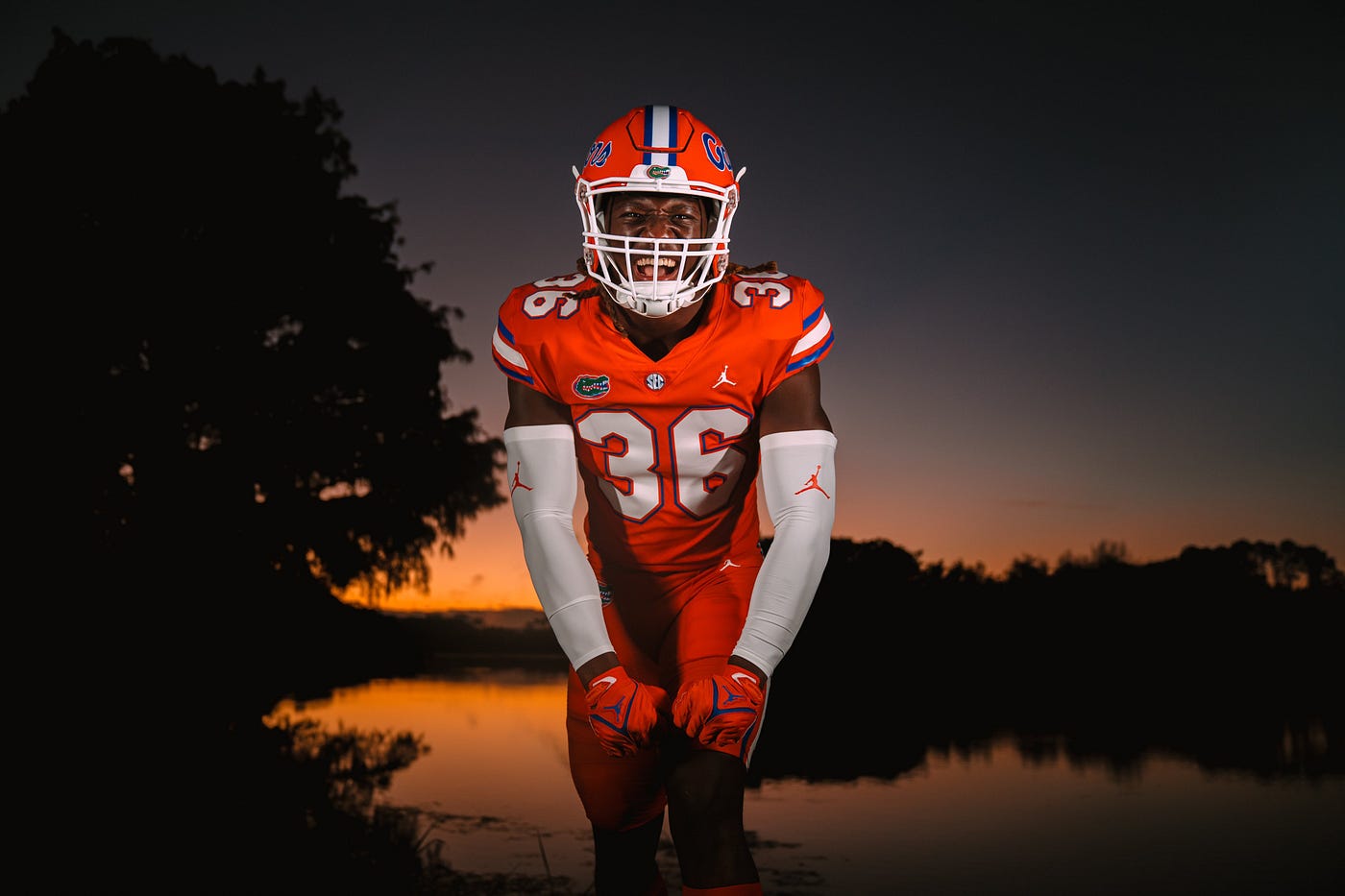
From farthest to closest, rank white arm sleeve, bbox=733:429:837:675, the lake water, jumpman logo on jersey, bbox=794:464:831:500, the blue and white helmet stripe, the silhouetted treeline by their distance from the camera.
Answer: the silhouetted treeline
the lake water
the blue and white helmet stripe
jumpman logo on jersey, bbox=794:464:831:500
white arm sleeve, bbox=733:429:837:675

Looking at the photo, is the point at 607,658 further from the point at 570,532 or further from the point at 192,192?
the point at 192,192

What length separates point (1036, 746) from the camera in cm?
2944

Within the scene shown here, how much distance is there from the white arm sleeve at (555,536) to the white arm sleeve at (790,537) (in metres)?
0.59

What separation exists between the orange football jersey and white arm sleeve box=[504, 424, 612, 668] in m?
0.17

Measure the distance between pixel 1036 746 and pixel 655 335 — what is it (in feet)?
91.4

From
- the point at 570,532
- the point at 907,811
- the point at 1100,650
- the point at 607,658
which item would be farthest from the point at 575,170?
the point at 1100,650

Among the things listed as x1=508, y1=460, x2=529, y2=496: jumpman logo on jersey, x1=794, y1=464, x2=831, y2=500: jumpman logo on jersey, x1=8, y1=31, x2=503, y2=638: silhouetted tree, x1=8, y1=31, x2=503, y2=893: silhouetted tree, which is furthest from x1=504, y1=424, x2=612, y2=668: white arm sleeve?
x1=8, y1=31, x2=503, y2=638: silhouetted tree

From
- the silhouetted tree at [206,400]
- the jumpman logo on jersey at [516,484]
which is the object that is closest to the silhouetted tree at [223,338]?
the silhouetted tree at [206,400]

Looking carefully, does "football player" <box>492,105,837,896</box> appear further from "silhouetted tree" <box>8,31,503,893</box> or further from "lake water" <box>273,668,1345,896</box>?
"silhouetted tree" <box>8,31,503,893</box>

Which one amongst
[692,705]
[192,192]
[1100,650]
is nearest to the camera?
[692,705]

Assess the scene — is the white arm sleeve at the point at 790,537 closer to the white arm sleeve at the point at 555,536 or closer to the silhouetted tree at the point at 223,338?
the white arm sleeve at the point at 555,536

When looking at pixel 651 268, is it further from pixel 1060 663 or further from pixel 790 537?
pixel 1060 663

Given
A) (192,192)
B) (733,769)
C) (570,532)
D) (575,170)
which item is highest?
(192,192)

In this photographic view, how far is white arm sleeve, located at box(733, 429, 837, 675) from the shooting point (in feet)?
13.5
